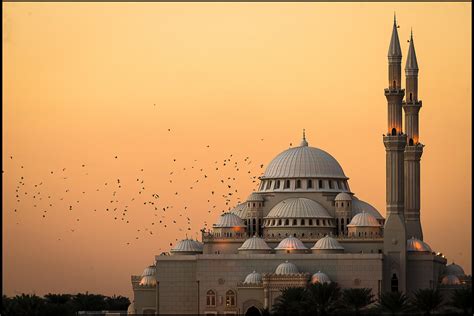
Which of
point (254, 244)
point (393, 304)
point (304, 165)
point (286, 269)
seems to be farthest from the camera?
point (304, 165)

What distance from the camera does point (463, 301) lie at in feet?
387

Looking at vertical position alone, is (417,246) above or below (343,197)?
below

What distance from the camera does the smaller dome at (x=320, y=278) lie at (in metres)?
128

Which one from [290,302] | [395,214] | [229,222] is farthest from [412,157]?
[290,302]

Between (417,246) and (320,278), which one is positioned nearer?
(320,278)

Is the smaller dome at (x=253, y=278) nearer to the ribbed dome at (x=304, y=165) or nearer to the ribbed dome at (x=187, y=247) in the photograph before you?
the ribbed dome at (x=187, y=247)

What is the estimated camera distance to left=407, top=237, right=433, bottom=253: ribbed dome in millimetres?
132262

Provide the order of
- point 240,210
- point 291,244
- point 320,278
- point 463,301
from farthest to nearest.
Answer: point 240,210
point 291,244
point 320,278
point 463,301

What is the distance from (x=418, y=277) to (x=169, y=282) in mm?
18178

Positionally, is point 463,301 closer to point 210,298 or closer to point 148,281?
point 210,298

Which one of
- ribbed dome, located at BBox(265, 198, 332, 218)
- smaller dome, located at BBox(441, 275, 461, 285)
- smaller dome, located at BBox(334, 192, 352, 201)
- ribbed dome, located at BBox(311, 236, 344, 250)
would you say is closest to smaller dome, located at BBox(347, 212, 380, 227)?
ribbed dome, located at BBox(311, 236, 344, 250)

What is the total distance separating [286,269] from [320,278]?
2556 millimetres

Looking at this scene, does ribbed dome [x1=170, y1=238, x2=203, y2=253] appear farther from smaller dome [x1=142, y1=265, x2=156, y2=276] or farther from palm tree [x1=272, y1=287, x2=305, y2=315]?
palm tree [x1=272, y1=287, x2=305, y2=315]

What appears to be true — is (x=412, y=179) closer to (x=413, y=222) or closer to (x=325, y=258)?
(x=413, y=222)
